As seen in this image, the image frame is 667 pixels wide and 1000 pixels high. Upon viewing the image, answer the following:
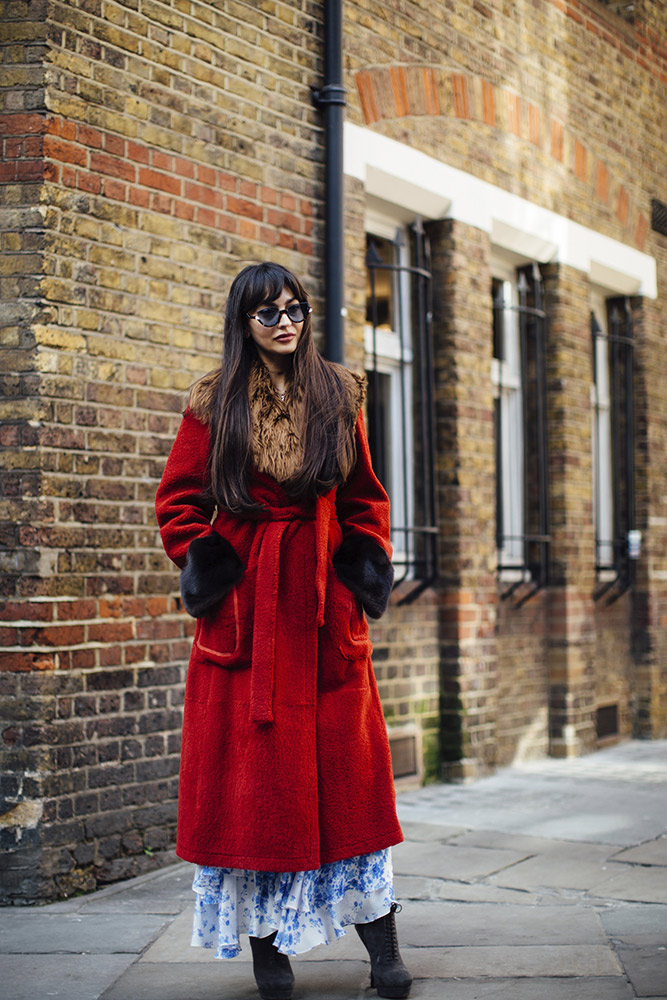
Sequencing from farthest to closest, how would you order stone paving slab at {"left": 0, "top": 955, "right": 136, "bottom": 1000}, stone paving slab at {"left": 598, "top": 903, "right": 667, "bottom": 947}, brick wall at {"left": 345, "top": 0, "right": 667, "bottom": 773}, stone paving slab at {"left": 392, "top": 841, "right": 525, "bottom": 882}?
brick wall at {"left": 345, "top": 0, "right": 667, "bottom": 773}
stone paving slab at {"left": 392, "top": 841, "right": 525, "bottom": 882}
stone paving slab at {"left": 598, "top": 903, "right": 667, "bottom": 947}
stone paving slab at {"left": 0, "top": 955, "right": 136, "bottom": 1000}

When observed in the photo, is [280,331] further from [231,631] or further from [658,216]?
[658,216]

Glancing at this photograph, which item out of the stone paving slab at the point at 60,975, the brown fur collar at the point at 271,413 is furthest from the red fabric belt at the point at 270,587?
the stone paving slab at the point at 60,975

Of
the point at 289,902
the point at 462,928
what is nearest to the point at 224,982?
the point at 289,902

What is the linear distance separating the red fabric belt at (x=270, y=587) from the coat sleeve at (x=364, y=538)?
0.25ft

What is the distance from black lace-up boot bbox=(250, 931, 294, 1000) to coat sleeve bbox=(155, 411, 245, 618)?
0.89 metres

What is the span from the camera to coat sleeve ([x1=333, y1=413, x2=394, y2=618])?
338 centimetres

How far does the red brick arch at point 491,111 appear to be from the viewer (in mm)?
6617

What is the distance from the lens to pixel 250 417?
3.41 meters

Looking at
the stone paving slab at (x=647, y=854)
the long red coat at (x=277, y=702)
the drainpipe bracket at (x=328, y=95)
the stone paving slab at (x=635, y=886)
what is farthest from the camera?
the drainpipe bracket at (x=328, y=95)

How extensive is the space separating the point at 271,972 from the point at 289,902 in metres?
0.21

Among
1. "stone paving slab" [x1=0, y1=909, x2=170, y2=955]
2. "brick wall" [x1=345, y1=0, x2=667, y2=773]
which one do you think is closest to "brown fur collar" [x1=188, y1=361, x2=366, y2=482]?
"stone paving slab" [x1=0, y1=909, x2=170, y2=955]

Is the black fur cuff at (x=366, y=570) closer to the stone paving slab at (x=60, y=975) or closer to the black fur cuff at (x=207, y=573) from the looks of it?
the black fur cuff at (x=207, y=573)

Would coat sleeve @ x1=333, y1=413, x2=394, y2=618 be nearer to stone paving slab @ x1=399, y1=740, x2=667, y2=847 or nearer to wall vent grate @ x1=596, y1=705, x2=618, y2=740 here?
stone paving slab @ x1=399, y1=740, x2=667, y2=847

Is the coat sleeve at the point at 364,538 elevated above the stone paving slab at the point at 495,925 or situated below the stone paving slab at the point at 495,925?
above
